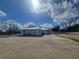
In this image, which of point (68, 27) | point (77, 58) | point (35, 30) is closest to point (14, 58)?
point (77, 58)

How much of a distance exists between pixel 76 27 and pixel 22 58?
65.2 meters

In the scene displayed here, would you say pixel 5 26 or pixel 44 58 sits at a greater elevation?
pixel 5 26

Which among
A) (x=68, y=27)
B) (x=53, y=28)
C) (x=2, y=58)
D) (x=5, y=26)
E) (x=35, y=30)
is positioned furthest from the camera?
(x=53, y=28)

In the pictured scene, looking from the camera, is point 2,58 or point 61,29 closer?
point 2,58

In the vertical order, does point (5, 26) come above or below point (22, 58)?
above

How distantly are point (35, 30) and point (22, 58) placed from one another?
43.9 m

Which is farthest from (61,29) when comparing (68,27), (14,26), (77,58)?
(77,58)

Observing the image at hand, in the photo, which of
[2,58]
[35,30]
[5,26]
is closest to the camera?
[2,58]

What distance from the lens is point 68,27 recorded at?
232 ft

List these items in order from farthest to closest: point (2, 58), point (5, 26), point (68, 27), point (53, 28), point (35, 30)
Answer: point (53, 28) < point (68, 27) < point (5, 26) < point (35, 30) < point (2, 58)

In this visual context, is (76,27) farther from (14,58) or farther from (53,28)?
(14,58)

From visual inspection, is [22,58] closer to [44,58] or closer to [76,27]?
[44,58]

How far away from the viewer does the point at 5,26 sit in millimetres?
60344

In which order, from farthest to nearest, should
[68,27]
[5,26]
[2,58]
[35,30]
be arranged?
[68,27]
[5,26]
[35,30]
[2,58]
